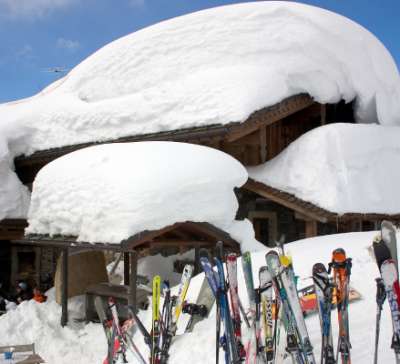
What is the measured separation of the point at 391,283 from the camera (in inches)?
163

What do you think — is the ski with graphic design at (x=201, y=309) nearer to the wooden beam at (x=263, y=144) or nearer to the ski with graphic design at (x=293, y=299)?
the ski with graphic design at (x=293, y=299)

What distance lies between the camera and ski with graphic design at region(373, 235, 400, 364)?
4.10 m

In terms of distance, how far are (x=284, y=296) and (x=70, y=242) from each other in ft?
16.7

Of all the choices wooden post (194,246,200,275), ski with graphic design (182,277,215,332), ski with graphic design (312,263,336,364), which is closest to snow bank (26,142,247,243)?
ski with graphic design (182,277,215,332)

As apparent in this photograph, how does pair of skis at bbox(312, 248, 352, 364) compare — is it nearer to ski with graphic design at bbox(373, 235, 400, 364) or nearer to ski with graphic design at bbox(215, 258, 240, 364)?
ski with graphic design at bbox(373, 235, 400, 364)

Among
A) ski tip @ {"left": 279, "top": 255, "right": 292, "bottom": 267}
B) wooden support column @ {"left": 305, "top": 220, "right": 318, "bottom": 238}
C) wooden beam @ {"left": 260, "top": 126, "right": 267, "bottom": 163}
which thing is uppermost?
wooden beam @ {"left": 260, "top": 126, "right": 267, "bottom": 163}

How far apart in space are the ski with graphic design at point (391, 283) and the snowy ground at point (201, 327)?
803 mm

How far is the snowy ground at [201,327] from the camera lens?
5.57 metres

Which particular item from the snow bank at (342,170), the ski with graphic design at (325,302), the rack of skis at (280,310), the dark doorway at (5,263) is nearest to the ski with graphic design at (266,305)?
the rack of skis at (280,310)

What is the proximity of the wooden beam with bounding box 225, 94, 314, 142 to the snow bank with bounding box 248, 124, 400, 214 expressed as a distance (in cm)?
95

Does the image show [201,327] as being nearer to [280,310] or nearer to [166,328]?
[166,328]

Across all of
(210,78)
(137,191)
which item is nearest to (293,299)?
(137,191)

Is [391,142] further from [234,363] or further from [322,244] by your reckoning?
[234,363]

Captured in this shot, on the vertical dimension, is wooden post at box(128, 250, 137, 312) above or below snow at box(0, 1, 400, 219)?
below
